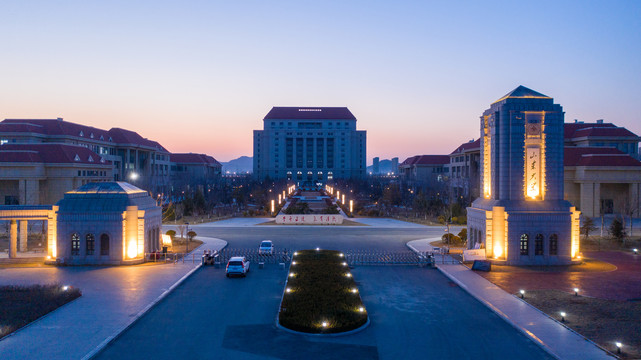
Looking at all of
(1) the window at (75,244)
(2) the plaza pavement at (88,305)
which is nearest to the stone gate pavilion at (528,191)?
(2) the plaza pavement at (88,305)

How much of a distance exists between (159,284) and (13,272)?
1197cm

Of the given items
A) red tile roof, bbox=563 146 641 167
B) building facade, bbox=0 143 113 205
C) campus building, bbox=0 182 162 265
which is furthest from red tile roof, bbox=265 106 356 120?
campus building, bbox=0 182 162 265

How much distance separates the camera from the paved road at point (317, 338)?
15461 millimetres

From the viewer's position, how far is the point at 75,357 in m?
14.8

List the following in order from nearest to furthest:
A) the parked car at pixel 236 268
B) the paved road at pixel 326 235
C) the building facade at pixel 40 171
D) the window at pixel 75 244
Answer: the parked car at pixel 236 268 < the window at pixel 75 244 < the paved road at pixel 326 235 < the building facade at pixel 40 171

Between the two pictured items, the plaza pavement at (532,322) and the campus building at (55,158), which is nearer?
the plaza pavement at (532,322)

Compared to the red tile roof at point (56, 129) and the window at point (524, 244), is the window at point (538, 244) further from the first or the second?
the red tile roof at point (56, 129)

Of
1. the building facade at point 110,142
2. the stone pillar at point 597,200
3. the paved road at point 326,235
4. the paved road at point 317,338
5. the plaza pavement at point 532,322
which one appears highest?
the building facade at point 110,142

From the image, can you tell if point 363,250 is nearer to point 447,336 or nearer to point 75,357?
point 447,336

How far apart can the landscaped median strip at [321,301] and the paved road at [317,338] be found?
58 centimetres

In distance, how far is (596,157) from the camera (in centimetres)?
6450

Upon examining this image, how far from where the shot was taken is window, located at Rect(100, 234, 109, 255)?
31.2 metres

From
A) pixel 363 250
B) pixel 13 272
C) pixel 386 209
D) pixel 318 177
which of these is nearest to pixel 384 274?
pixel 363 250

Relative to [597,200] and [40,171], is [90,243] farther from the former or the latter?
[597,200]
